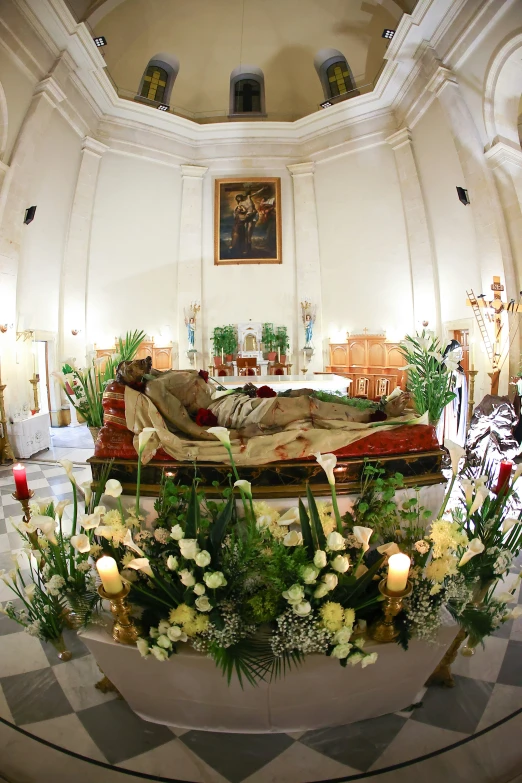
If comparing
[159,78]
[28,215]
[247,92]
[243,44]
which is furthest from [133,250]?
[243,44]

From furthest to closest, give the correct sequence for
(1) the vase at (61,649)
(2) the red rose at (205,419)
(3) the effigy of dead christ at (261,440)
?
(2) the red rose at (205,419)
(3) the effigy of dead christ at (261,440)
(1) the vase at (61,649)

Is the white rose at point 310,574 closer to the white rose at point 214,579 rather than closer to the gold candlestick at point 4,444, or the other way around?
the white rose at point 214,579

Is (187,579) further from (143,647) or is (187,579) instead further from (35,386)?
(35,386)

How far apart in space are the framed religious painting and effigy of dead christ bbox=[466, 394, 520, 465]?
414 inches

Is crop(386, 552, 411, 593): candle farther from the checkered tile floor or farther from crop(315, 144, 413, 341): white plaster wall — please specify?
crop(315, 144, 413, 341): white plaster wall

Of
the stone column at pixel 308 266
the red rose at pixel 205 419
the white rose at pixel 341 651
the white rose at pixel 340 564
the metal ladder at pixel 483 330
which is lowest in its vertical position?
the white rose at pixel 341 651

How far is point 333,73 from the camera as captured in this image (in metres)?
13.8

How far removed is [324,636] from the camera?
1.71 metres

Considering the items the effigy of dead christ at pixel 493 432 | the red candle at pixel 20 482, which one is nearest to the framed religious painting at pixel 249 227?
the effigy of dead christ at pixel 493 432

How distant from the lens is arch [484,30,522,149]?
8312mm

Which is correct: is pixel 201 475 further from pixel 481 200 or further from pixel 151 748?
pixel 481 200

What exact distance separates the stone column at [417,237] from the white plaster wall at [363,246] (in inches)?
11.7

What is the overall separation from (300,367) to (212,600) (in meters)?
12.2

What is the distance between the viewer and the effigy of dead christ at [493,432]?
172 inches
